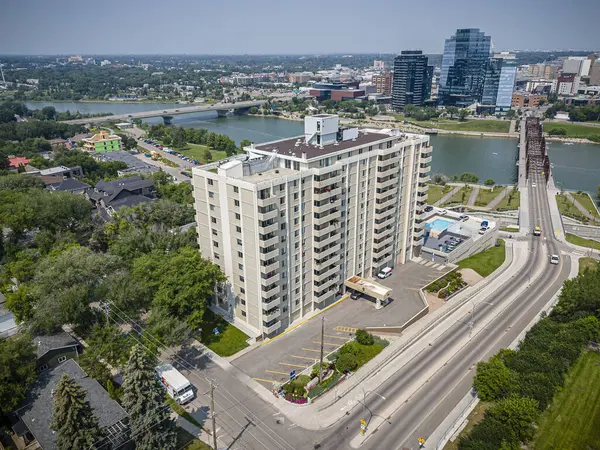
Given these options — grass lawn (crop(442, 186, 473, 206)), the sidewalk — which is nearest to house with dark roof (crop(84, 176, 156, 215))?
the sidewalk

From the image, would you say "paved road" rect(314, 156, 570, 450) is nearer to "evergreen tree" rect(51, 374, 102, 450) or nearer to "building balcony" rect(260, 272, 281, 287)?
"building balcony" rect(260, 272, 281, 287)

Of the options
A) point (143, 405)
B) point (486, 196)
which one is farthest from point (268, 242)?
point (486, 196)

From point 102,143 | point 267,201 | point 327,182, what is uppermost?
point 327,182

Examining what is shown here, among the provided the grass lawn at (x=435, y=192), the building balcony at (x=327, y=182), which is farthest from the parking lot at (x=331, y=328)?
the grass lawn at (x=435, y=192)

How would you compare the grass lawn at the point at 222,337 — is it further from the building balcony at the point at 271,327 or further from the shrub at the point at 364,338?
the shrub at the point at 364,338

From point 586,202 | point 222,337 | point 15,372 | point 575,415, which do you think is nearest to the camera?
point 15,372

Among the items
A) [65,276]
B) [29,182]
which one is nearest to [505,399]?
[65,276]

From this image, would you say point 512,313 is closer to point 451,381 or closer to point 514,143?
point 451,381

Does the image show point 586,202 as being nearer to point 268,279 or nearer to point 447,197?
point 447,197
